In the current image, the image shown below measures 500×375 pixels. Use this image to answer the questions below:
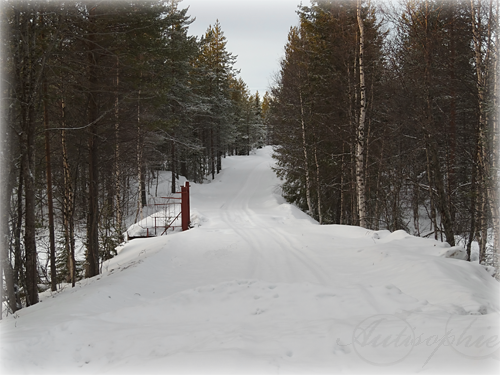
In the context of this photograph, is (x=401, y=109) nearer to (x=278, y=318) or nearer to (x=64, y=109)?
(x=278, y=318)

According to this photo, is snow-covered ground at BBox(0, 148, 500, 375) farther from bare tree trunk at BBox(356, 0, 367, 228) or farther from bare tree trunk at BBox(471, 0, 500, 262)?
bare tree trunk at BBox(356, 0, 367, 228)

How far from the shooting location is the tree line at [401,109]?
8805 mm

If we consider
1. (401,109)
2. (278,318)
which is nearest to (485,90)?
(401,109)

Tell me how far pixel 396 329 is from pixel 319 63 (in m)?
14.3

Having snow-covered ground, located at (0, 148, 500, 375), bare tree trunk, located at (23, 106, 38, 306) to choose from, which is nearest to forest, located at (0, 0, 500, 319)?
bare tree trunk, located at (23, 106, 38, 306)

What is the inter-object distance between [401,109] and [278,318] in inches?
405

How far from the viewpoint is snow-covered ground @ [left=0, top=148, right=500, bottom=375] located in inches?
136

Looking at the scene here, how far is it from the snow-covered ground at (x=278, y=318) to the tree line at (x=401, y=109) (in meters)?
3.00

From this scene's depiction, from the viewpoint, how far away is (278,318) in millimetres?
4938

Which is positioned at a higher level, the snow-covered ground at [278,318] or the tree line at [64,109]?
the tree line at [64,109]

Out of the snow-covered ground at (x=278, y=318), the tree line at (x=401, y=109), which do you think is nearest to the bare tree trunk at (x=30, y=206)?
the snow-covered ground at (x=278, y=318)

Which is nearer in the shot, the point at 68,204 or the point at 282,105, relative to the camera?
the point at 68,204

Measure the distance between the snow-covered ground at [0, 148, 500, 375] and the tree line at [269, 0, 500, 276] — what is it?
300 cm

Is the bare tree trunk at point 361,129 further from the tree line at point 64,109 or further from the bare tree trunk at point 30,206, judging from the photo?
the bare tree trunk at point 30,206
